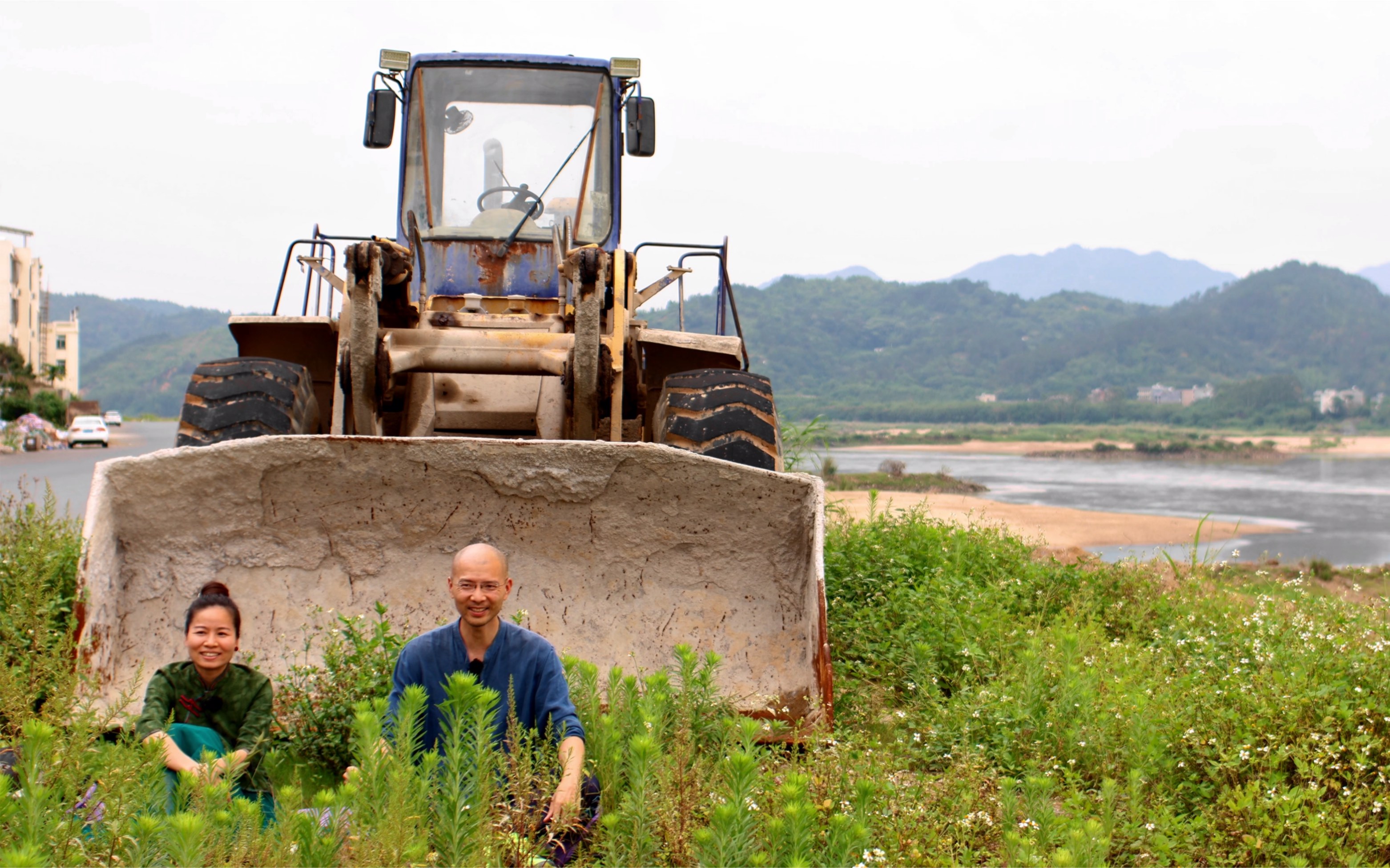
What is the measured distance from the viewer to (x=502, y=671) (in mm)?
3562

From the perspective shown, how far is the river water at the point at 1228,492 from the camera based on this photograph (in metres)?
20.4

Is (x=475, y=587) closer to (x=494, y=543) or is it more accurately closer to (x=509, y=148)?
(x=494, y=543)

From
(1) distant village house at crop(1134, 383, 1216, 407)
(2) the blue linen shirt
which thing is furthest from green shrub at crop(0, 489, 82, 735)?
(1) distant village house at crop(1134, 383, 1216, 407)

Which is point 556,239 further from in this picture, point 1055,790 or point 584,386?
point 1055,790

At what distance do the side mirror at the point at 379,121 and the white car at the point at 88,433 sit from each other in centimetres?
3139

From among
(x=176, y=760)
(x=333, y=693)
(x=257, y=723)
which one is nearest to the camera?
(x=176, y=760)

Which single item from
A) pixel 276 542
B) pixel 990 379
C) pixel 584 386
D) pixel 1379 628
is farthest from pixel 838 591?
pixel 990 379

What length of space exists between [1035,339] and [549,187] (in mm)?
152767

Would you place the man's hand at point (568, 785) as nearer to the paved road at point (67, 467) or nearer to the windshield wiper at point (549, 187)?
the windshield wiper at point (549, 187)

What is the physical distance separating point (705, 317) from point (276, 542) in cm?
9702

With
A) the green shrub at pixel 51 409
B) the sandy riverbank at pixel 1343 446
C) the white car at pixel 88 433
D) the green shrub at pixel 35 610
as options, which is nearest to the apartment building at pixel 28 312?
the green shrub at pixel 51 409

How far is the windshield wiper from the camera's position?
6434 mm

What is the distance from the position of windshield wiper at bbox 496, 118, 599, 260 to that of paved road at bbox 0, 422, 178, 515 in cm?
238

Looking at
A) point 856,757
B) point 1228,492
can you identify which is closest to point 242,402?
point 856,757
